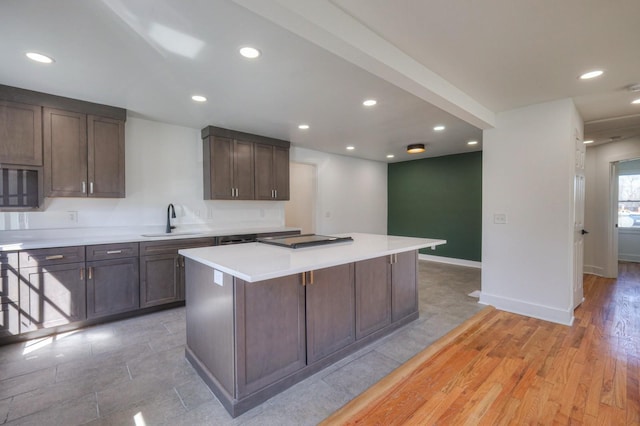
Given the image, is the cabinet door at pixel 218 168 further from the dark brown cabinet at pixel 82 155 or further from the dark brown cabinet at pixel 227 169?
the dark brown cabinet at pixel 82 155

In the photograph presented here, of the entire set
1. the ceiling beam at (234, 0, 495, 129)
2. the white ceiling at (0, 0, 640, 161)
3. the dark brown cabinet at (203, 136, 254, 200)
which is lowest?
the dark brown cabinet at (203, 136, 254, 200)

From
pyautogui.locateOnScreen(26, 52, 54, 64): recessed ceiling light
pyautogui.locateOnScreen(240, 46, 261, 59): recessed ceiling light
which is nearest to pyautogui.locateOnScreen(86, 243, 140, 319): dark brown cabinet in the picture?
pyautogui.locateOnScreen(26, 52, 54, 64): recessed ceiling light

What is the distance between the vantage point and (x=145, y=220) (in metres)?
3.68

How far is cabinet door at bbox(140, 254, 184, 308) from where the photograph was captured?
3.18m

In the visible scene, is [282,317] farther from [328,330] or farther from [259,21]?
[259,21]

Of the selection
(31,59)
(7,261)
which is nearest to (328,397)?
(7,261)

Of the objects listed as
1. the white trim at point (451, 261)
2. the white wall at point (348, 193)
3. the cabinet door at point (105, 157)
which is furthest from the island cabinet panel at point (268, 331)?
the white trim at point (451, 261)

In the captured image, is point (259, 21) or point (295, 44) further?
point (295, 44)

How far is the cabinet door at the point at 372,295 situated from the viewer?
243cm

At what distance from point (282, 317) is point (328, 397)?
1.92 feet

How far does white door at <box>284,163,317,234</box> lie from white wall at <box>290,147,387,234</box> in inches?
33.8

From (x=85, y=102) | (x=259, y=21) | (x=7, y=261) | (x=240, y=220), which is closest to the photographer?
(x=259, y=21)

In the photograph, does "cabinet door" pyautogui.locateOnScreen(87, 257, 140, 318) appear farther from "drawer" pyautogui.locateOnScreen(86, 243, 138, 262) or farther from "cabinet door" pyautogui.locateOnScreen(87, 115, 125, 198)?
"cabinet door" pyautogui.locateOnScreen(87, 115, 125, 198)

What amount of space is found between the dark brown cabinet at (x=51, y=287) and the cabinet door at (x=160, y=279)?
0.52m
